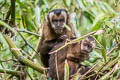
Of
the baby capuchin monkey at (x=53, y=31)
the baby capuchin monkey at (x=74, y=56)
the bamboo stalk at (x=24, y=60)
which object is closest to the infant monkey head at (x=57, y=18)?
the baby capuchin monkey at (x=53, y=31)

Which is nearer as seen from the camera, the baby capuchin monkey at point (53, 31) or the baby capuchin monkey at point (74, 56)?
the baby capuchin monkey at point (74, 56)

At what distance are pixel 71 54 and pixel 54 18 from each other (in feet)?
5.46

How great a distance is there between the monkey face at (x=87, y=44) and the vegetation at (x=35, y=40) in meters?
0.08

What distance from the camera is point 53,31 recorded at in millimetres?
6012

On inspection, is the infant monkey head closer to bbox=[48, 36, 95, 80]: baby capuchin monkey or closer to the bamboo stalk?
bbox=[48, 36, 95, 80]: baby capuchin monkey

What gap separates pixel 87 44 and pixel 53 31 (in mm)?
1627

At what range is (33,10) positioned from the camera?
5.73 metres

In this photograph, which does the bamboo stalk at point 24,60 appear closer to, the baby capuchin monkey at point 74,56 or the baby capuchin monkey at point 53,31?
the baby capuchin monkey at point 74,56

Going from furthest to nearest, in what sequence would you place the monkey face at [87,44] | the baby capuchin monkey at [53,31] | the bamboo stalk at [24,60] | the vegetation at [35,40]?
the baby capuchin monkey at [53,31] < the monkey face at [87,44] < the bamboo stalk at [24,60] < the vegetation at [35,40]

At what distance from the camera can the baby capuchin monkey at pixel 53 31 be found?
5.65m

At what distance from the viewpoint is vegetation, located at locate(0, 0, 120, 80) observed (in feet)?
11.8

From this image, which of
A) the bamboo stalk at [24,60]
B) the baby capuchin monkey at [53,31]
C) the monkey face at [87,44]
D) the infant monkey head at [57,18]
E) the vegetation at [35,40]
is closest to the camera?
the vegetation at [35,40]

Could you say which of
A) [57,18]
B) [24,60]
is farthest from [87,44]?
[57,18]

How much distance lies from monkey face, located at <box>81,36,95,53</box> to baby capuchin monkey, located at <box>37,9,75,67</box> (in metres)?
0.95
